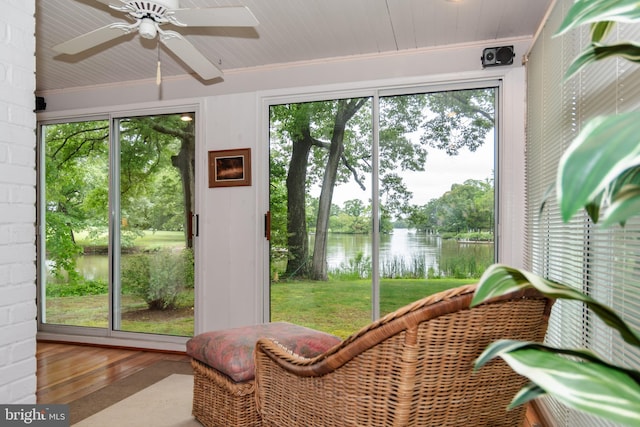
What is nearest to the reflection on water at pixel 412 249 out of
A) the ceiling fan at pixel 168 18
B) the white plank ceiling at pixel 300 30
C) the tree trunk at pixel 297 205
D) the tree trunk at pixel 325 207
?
the tree trunk at pixel 325 207

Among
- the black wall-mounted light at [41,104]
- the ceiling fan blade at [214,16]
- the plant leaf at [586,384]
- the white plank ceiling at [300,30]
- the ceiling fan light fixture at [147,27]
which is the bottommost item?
the plant leaf at [586,384]

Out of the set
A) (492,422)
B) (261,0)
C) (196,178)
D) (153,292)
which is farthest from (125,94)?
(492,422)

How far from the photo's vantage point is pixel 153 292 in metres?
4.35

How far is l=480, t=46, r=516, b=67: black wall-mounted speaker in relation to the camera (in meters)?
3.27

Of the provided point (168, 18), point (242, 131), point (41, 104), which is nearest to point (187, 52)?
point (168, 18)

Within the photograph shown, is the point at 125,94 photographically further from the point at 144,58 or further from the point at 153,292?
the point at 153,292

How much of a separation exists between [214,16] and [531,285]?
1.95 metres

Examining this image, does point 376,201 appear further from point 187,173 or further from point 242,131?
point 187,173

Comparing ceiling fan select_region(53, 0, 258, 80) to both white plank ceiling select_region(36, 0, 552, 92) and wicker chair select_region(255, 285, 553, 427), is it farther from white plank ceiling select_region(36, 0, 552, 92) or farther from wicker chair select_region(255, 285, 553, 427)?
wicker chair select_region(255, 285, 553, 427)

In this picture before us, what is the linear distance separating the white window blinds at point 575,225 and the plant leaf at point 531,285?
1.22 feet

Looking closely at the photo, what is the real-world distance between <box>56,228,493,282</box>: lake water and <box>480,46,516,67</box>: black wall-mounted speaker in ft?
4.34

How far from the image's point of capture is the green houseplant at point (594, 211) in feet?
1.41

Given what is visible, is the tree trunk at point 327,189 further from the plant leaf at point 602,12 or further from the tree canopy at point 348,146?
the plant leaf at point 602,12

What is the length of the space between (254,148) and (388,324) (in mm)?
2975
